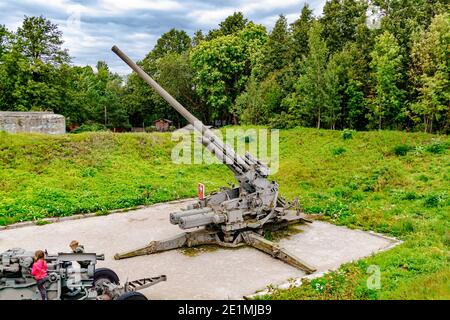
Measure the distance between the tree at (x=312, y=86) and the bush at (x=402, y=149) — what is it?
18.7 ft

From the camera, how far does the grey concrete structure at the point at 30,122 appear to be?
23719mm

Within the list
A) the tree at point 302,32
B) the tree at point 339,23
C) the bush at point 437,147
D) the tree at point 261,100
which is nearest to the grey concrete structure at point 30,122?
the tree at point 261,100

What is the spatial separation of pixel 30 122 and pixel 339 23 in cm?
1967

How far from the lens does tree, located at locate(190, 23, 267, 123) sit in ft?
117

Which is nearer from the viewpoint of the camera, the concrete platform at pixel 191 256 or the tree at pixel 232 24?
the concrete platform at pixel 191 256

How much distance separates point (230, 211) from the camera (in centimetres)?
1092

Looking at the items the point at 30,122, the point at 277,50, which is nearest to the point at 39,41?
the point at 30,122

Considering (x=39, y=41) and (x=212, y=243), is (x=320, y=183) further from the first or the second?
(x=39, y=41)

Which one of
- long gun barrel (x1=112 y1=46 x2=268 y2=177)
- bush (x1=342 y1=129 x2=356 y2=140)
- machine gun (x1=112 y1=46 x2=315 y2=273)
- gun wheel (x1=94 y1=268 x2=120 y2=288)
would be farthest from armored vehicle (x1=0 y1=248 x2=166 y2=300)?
bush (x1=342 y1=129 x2=356 y2=140)

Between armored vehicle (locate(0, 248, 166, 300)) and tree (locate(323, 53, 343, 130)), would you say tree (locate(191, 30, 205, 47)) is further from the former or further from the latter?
armored vehicle (locate(0, 248, 166, 300))

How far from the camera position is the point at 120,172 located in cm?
1955

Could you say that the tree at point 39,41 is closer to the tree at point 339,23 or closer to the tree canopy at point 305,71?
the tree canopy at point 305,71
